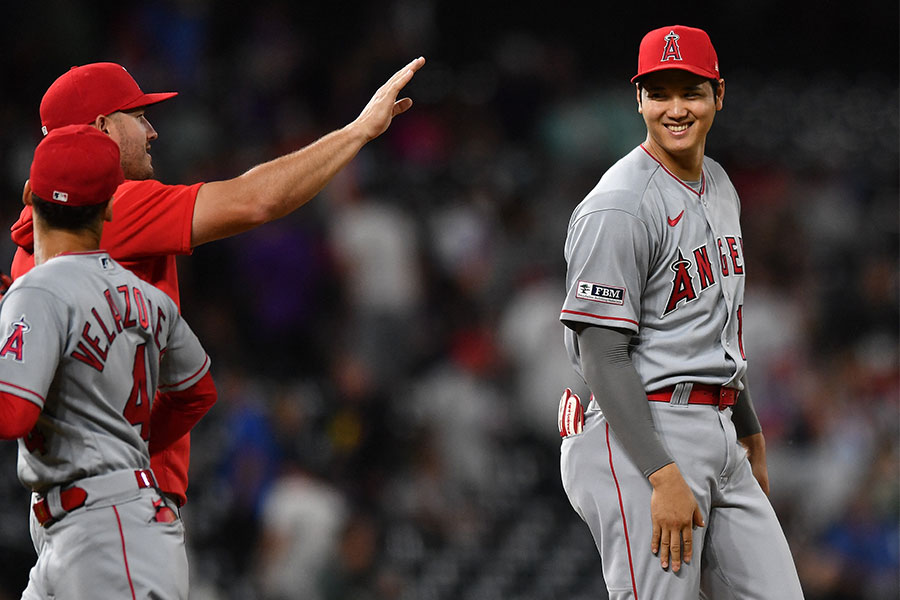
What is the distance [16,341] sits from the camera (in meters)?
2.31

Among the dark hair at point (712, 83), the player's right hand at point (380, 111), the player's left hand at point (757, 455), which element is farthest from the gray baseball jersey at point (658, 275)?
the player's right hand at point (380, 111)

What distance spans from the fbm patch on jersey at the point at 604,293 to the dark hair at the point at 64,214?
1.10 meters

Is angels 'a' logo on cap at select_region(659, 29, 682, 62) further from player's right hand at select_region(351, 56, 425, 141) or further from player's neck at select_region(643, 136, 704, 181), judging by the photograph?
player's right hand at select_region(351, 56, 425, 141)

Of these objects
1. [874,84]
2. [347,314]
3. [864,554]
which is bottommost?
[864,554]

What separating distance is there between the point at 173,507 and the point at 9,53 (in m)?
6.08

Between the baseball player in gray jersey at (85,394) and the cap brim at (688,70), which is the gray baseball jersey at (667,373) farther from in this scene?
the baseball player in gray jersey at (85,394)

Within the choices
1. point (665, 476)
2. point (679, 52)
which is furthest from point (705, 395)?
point (679, 52)

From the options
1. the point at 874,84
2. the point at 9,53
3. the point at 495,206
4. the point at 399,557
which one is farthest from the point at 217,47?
the point at 874,84

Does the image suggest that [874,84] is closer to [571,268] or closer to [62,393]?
[571,268]

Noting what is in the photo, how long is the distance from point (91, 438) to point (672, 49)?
63.8 inches

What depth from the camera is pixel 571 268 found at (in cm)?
282

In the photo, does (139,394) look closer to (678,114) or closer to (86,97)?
(86,97)

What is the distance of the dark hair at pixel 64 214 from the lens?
251 centimetres

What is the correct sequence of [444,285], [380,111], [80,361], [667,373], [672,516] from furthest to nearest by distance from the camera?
[444,285]
[380,111]
[667,373]
[672,516]
[80,361]
